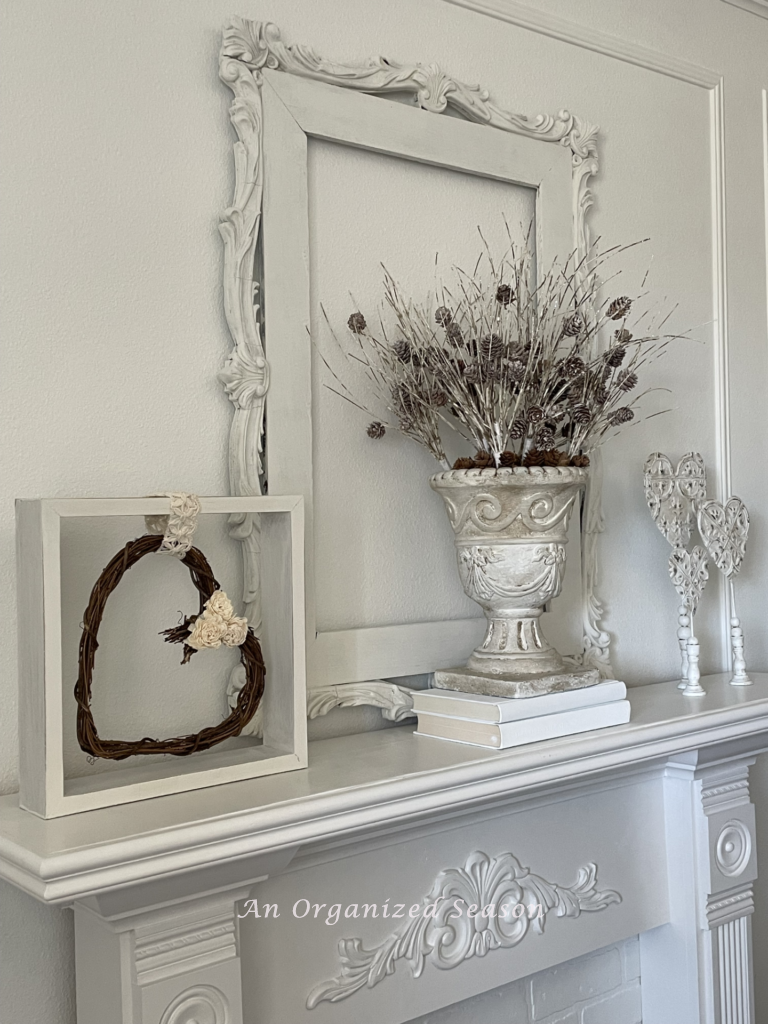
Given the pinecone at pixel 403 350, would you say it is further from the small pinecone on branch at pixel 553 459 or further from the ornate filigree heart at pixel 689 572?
the ornate filigree heart at pixel 689 572

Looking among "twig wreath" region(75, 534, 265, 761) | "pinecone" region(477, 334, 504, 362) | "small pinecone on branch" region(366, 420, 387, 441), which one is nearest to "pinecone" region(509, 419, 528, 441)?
"pinecone" region(477, 334, 504, 362)

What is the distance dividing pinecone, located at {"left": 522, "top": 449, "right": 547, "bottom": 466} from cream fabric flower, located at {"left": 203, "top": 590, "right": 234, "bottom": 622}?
1.74 ft

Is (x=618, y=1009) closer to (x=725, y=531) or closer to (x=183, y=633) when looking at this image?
(x=725, y=531)

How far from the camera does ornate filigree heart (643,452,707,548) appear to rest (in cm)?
192

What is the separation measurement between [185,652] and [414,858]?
0.49 meters

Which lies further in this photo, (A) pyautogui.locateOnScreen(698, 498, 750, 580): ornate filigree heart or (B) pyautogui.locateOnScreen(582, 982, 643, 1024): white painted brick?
(A) pyautogui.locateOnScreen(698, 498, 750, 580): ornate filigree heart

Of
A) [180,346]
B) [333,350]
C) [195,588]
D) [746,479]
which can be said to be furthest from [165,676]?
[746,479]

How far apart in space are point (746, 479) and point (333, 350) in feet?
3.72

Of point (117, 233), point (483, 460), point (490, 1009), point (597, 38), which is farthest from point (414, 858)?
point (597, 38)

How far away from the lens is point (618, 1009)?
1.86 metres

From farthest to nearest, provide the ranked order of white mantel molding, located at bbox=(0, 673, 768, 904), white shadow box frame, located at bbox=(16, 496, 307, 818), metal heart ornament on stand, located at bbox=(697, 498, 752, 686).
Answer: metal heart ornament on stand, located at bbox=(697, 498, 752, 686) < white shadow box frame, located at bbox=(16, 496, 307, 818) < white mantel molding, located at bbox=(0, 673, 768, 904)

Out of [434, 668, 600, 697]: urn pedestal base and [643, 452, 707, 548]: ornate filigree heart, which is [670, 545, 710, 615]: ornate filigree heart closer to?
[643, 452, 707, 548]: ornate filigree heart

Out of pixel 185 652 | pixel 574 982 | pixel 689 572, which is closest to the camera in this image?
pixel 185 652

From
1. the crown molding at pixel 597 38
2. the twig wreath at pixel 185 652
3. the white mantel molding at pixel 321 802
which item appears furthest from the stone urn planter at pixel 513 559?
the crown molding at pixel 597 38
